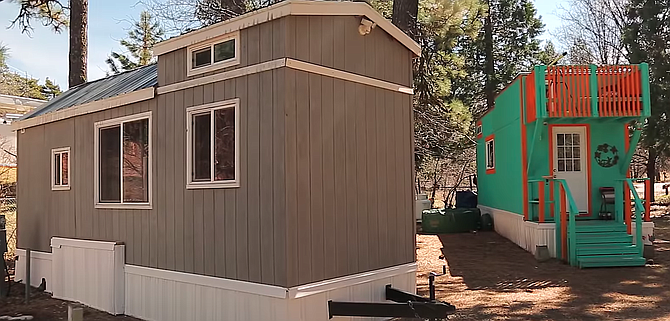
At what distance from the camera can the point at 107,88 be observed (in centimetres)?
807

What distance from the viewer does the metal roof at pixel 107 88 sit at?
7.07 m

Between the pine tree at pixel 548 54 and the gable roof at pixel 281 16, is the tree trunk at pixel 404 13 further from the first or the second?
the pine tree at pixel 548 54

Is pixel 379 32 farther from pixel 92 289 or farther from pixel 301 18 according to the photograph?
pixel 92 289

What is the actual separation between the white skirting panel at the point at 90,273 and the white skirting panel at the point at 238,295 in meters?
0.17

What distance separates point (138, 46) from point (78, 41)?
5638mm

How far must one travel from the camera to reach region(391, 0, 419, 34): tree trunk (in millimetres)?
10328

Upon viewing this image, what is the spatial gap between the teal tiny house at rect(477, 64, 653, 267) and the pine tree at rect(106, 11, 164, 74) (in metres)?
10.4

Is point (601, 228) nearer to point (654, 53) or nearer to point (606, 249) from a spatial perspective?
point (606, 249)

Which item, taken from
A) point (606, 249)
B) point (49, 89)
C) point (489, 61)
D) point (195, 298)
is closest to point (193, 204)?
point (195, 298)

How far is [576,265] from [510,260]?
1.11 metres

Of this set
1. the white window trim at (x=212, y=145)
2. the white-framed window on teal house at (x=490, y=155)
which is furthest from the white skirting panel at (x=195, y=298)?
the white-framed window on teal house at (x=490, y=155)

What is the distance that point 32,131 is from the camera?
8867mm

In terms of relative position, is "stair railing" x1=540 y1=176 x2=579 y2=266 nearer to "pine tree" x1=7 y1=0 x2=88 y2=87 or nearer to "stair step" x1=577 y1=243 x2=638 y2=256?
"stair step" x1=577 y1=243 x2=638 y2=256

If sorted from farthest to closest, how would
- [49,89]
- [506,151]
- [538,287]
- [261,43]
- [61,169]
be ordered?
[49,89] < [506,151] < [61,169] < [538,287] < [261,43]
